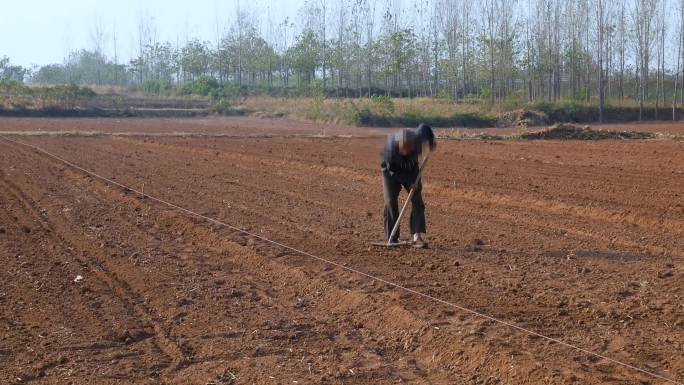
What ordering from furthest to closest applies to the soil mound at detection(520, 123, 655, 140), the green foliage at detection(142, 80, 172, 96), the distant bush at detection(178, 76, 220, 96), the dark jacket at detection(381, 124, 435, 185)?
the green foliage at detection(142, 80, 172, 96) < the distant bush at detection(178, 76, 220, 96) < the soil mound at detection(520, 123, 655, 140) < the dark jacket at detection(381, 124, 435, 185)

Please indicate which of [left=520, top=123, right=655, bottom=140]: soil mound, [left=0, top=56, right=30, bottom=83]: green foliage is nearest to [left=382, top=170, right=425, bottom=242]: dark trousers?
[left=520, top=123, right=655, bottom=140]: soil mound

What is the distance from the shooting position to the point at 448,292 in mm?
7984

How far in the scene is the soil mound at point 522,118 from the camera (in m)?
47.2

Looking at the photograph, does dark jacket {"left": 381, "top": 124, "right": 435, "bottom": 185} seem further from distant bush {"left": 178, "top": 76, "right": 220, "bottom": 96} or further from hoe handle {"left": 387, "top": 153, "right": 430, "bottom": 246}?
distant bush {"left": 178, "top": 76, "right": 220, "bottom": 96}

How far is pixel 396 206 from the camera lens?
10430 millimetres

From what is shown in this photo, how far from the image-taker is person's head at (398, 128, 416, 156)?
9828 millimetres

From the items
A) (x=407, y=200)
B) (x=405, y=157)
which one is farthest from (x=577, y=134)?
(x=407, y=200)

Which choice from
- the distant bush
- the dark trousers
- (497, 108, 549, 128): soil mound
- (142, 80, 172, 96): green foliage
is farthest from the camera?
(142, 80, 172, 96): green foliage

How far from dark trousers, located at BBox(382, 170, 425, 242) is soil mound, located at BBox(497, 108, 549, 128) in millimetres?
37483

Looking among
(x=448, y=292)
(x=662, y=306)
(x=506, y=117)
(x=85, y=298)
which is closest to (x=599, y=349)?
(x=662, y=306)

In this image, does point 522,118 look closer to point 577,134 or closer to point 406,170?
point 577,134

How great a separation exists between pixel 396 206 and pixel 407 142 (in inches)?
37.5

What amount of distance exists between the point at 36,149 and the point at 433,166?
1250 cm

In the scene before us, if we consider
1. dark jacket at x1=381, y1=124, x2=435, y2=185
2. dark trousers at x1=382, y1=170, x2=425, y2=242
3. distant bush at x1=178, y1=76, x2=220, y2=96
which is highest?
distant bush at x1=178, y1=76, x2=220, y2=96
